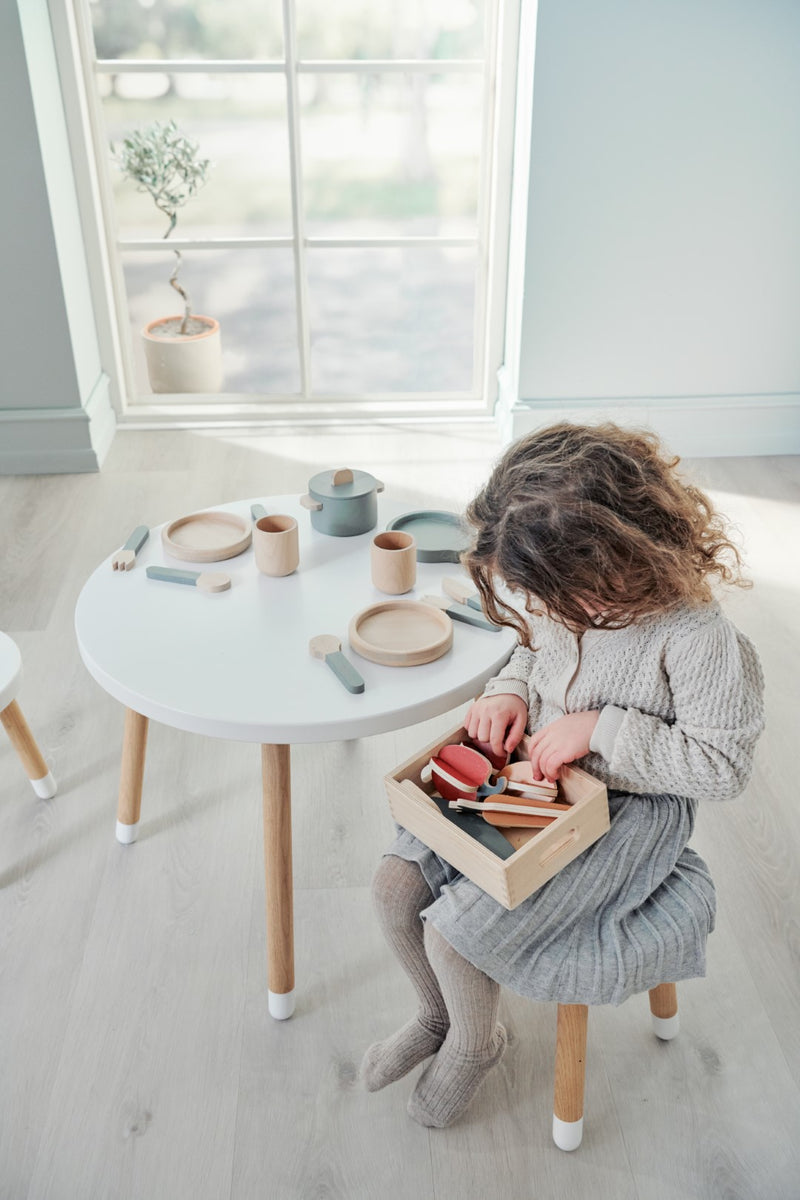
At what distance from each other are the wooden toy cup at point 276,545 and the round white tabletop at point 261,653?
0.02 m

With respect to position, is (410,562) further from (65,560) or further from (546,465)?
(65,560)

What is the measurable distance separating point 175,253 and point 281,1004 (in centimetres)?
233

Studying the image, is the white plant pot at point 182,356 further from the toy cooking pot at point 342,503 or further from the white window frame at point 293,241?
the toy cooking pot at point 342,503

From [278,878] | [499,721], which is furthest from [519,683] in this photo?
[278,878]

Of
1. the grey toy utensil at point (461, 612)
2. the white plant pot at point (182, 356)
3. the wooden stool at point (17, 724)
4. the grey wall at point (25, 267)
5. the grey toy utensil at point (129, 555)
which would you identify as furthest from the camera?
the white plant pot at point (182, 356)

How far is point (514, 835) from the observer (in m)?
1.08

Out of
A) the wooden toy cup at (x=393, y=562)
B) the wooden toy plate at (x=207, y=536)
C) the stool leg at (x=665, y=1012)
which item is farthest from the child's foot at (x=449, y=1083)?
the wooden toy plate at (x=207, y=536)

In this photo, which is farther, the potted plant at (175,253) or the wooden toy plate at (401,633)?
the potted plant at (175,253)

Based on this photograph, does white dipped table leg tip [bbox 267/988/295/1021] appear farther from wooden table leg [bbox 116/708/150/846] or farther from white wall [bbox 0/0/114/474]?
white wall [bbox 0/0/114/474]

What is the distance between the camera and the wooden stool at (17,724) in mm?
1552

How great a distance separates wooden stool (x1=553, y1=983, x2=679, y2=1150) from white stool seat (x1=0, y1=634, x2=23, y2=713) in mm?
925

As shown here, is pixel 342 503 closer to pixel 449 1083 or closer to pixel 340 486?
pixel 340 486

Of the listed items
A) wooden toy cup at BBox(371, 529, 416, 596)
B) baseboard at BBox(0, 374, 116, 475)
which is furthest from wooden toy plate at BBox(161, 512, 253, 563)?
baseboard at BBox(0, 374, 116, 475)

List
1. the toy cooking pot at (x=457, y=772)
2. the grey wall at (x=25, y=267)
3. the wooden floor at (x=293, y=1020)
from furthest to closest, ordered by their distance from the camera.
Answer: the grey wall at (x=25, y=267) → the wooden floor at (x=293, y=1020) → the toy cooking pot at (x=457, y=772)
